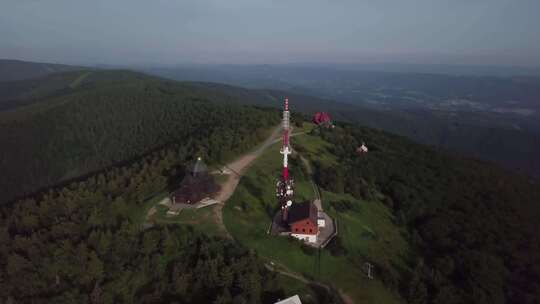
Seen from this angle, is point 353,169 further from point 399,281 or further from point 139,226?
point 139,226

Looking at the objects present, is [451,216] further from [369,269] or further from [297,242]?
[297,242]

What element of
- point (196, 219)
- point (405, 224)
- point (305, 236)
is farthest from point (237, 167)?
point (405, 224)

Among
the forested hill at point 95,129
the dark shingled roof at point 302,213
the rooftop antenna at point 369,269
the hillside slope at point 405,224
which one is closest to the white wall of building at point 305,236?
the hillside slope at point 405,224

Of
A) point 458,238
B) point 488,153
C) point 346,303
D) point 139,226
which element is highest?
point 139,226

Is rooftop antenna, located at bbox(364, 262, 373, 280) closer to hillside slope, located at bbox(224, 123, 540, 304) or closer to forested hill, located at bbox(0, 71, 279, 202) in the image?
hillside slope, located at bbox(224, 123, 540, 304)

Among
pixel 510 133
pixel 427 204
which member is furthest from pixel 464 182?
pixel 510 133

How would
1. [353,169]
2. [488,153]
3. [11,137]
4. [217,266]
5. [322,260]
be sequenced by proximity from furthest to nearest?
[488,153], [11,137], [353,169], [322,260], [217,266]
